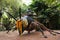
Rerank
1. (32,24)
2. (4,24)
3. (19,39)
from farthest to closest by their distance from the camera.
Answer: (4,24) < (32,24) < (19,39)

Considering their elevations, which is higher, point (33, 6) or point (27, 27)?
point (33, 6)

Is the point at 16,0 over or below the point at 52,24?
over

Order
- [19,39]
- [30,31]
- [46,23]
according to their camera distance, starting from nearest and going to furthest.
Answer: [19,39]
[30,31]
[46,23]

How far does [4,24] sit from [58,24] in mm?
2792

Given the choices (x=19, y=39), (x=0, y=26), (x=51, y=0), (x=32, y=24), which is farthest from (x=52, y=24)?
(x=19, y=39)

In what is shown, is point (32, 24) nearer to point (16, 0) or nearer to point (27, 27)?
point (27, 27)

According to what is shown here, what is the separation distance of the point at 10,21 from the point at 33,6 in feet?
4.96

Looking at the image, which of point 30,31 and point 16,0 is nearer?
point 30,31

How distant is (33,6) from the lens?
8680mm

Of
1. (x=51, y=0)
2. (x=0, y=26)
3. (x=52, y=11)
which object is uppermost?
(x=51, y=0)

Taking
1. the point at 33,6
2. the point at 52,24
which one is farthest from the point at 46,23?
the point at 33,6

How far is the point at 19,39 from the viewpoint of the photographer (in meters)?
4.39

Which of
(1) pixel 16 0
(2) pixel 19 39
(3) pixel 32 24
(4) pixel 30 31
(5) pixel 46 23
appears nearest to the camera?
(2) pixel 19 39

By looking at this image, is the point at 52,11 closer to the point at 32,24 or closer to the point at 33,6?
the point at 33,6
